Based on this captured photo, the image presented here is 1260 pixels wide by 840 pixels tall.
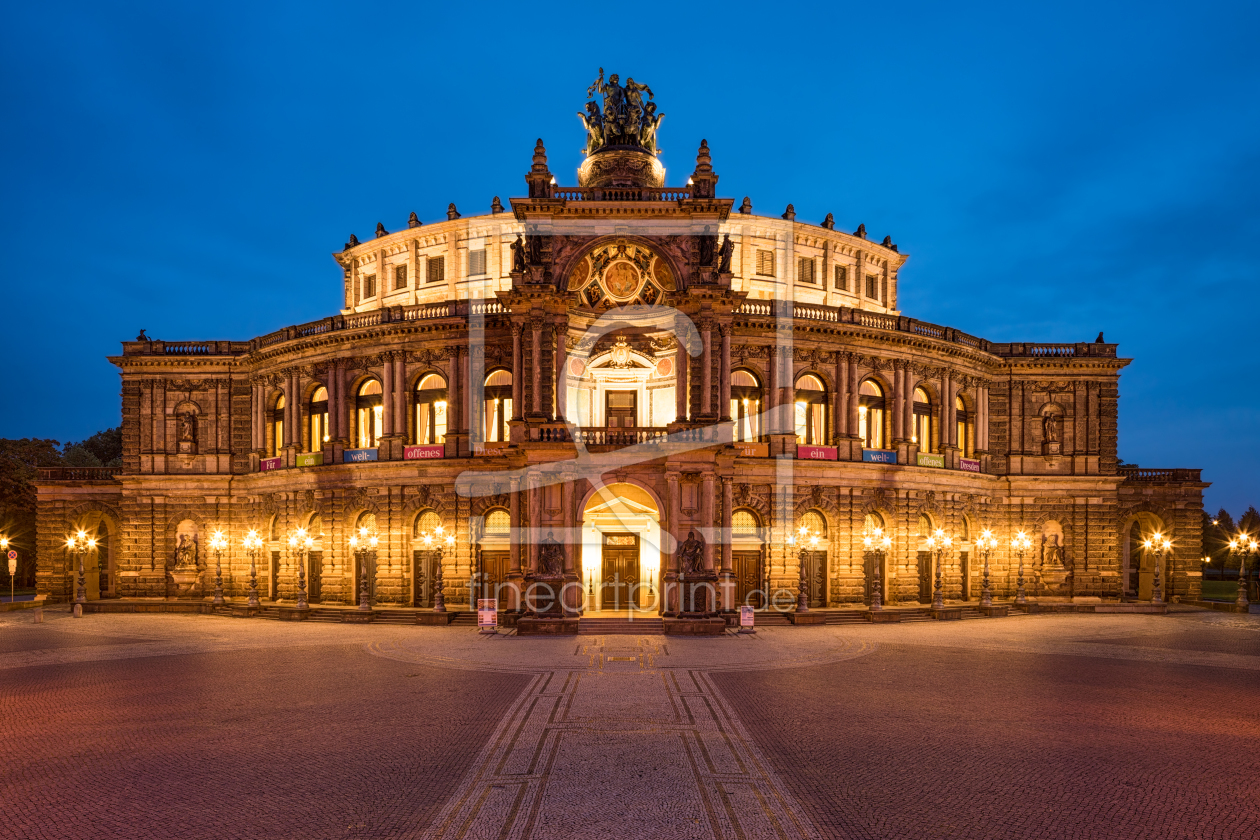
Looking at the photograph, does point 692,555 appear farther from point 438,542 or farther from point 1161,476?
point 1161,476

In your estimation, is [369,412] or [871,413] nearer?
[871,413]

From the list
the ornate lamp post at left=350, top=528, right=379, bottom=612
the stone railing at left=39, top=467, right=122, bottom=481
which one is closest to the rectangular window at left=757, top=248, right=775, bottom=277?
the ornate lamp post at left=350, top=528, right=379, bottom=612

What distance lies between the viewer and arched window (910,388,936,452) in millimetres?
46750

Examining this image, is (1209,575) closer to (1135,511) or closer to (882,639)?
(1135,511)

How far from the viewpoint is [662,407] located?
43812mm

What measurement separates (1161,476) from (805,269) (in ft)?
91.7

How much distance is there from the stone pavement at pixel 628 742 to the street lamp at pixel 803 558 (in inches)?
356

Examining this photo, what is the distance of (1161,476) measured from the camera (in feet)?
167

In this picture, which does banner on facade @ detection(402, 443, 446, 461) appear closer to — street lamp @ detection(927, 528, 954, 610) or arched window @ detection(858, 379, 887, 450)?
arched window @ detection(858, 379, 887, 450)

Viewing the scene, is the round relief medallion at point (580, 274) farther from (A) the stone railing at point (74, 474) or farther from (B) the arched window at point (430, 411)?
(A) the stone railing at point (74, 474)

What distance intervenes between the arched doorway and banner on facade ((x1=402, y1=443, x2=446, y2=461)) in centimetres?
946

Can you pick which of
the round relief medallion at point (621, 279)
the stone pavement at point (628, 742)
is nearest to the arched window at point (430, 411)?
the round relief medallion at point (621, 279)

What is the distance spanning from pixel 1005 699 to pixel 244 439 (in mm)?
46076

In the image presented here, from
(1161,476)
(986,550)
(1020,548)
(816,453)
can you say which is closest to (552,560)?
(816,453)
